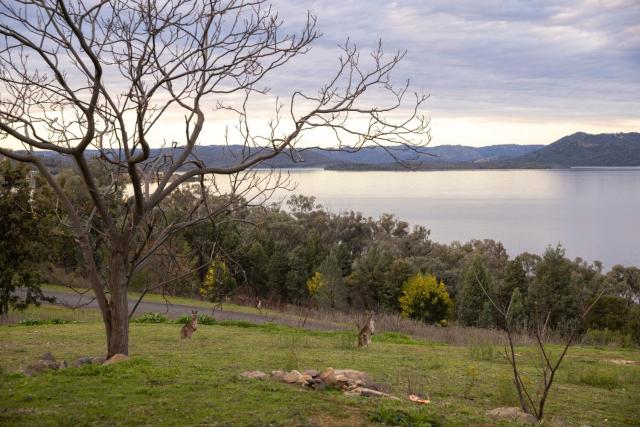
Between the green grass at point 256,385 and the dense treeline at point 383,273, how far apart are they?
762 cm

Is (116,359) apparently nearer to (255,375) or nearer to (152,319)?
(255,375)

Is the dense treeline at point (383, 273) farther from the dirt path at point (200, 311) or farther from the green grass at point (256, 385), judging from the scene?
the green grass at point (256, 385)

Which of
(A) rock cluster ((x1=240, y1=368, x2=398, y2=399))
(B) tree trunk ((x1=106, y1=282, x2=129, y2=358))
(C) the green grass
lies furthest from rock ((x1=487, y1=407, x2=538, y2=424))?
(B) tree trunk ((x1=106, y1=282, x2=129, y2=358))

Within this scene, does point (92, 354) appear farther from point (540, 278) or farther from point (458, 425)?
point (540, 278)

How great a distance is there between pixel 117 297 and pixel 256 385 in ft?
6.69

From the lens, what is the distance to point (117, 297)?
7484mm

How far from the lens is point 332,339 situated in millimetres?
14297

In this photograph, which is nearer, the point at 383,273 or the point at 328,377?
the point at 328,377

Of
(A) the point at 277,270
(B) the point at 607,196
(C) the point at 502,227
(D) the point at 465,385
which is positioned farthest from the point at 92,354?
(B) the point at 607,196

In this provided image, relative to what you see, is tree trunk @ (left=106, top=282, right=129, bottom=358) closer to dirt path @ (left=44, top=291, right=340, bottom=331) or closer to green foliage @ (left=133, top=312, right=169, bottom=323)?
green foliage @ (left=133, top=312, right=169, bottom=323)

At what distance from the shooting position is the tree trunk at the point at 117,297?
24.6 feet

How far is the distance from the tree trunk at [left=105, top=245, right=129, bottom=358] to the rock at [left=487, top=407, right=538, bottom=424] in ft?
13.9

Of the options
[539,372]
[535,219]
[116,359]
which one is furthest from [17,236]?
[535,219]

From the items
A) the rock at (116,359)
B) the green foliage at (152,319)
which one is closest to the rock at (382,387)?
the rock at (116,359)
